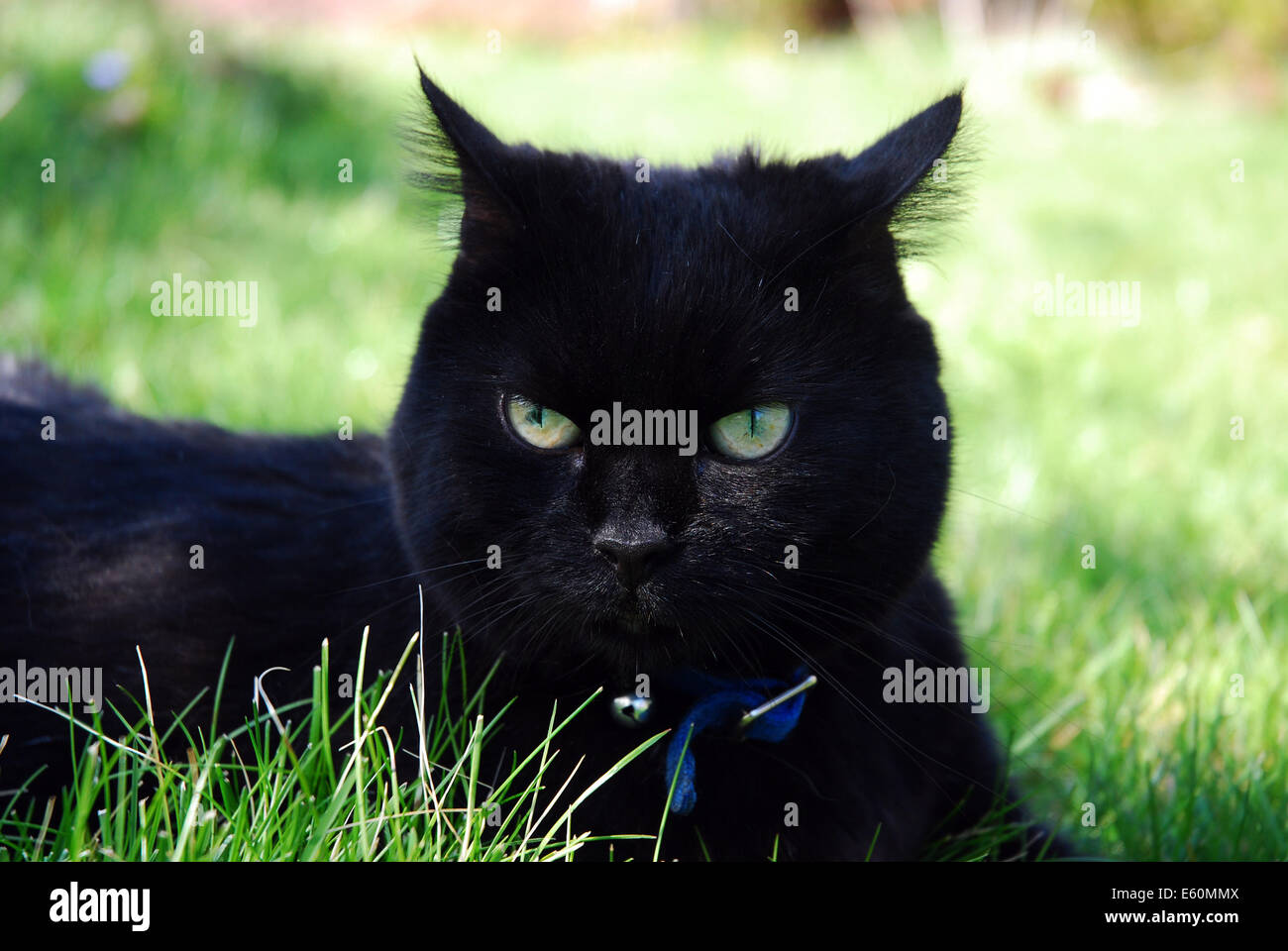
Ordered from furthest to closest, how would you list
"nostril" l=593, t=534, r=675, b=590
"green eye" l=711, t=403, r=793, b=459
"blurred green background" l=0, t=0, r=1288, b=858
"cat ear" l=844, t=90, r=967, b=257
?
"blurred green background" l=0, t=0, r=1288, b=858 < "cat ear" l=844, t=90, r=967, b=257 < "green eye" l=711, t=403, r=793, b=459 < "nostril" l=593, t=534, r=675, b=590

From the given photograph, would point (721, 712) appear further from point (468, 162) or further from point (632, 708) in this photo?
point (468, 162)

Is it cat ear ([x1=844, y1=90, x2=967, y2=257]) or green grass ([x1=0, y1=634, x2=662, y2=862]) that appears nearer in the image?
green grass ([x1=0, y1=634, x2=662, y2=862])

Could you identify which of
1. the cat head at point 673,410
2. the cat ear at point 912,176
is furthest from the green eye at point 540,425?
the cat ear at point 912,176

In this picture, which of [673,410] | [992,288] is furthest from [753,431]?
[992,288]

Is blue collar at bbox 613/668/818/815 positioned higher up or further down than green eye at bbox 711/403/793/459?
further down

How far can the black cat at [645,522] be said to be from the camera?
1562 millimetres

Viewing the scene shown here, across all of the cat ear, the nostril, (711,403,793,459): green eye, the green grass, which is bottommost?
the green grass

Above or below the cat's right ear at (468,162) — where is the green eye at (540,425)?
below

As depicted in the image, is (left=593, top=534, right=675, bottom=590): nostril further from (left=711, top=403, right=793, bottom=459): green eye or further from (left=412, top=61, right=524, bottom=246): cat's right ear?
(left=412, top=61, right=524, bottom=246): cat's right ear

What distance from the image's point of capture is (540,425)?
1627 mm

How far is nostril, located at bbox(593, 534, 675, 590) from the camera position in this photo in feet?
4.83

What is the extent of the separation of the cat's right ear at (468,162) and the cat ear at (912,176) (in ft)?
1.72

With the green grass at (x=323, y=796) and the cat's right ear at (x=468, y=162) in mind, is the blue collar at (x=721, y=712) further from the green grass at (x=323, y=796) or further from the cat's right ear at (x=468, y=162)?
the cat's right ear at (x=468, y=162)

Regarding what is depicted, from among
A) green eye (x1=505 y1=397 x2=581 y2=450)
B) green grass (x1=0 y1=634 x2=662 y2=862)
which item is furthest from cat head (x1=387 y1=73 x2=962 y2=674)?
green grass (x1=0 y1=634 x2=662 y2=862)
